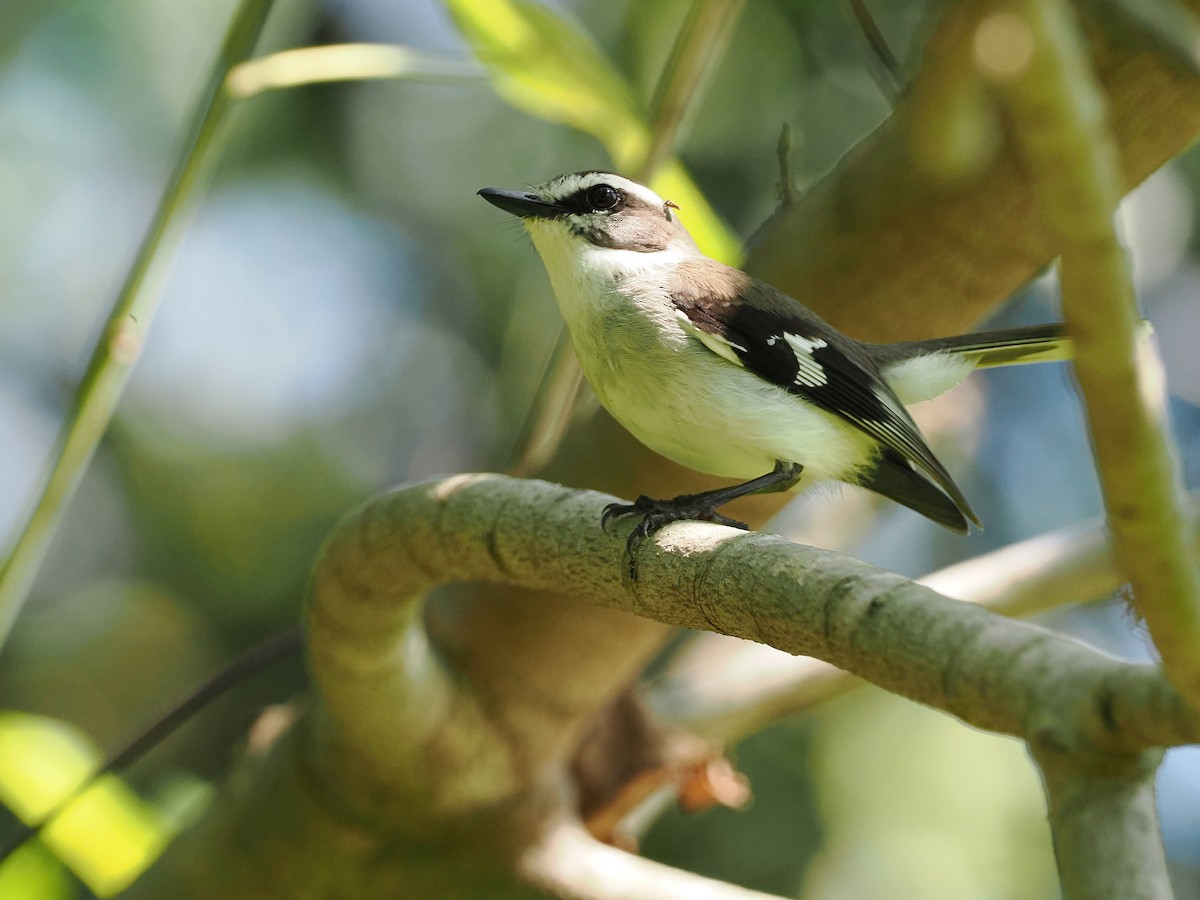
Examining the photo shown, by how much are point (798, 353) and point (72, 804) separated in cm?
191

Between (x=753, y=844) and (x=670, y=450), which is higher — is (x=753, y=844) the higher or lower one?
the lower one

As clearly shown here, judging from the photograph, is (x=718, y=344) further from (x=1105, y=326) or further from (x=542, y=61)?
(x=1105, y=326)

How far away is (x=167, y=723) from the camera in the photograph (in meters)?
2.76

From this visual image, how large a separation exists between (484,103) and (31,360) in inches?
103

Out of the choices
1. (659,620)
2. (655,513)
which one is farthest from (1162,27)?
(655,513)

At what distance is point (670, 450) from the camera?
238 cm

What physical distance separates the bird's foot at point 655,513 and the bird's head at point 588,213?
765mm

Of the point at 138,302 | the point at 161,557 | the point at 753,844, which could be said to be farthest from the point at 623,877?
the point at 161,557

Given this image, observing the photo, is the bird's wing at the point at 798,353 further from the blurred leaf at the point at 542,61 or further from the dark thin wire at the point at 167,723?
the dark thin wire at the point at 167,723

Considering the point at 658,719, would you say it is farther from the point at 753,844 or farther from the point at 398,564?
the point at 753,844

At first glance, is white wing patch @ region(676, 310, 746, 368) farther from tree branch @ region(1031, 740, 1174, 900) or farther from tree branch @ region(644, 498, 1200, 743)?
tree branch @ region(1031, 740, 1174, 900)

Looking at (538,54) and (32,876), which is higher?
(538,54)

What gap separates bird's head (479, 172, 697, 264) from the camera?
2832 millimetres

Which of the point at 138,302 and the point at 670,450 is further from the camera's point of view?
the point at 670,450
